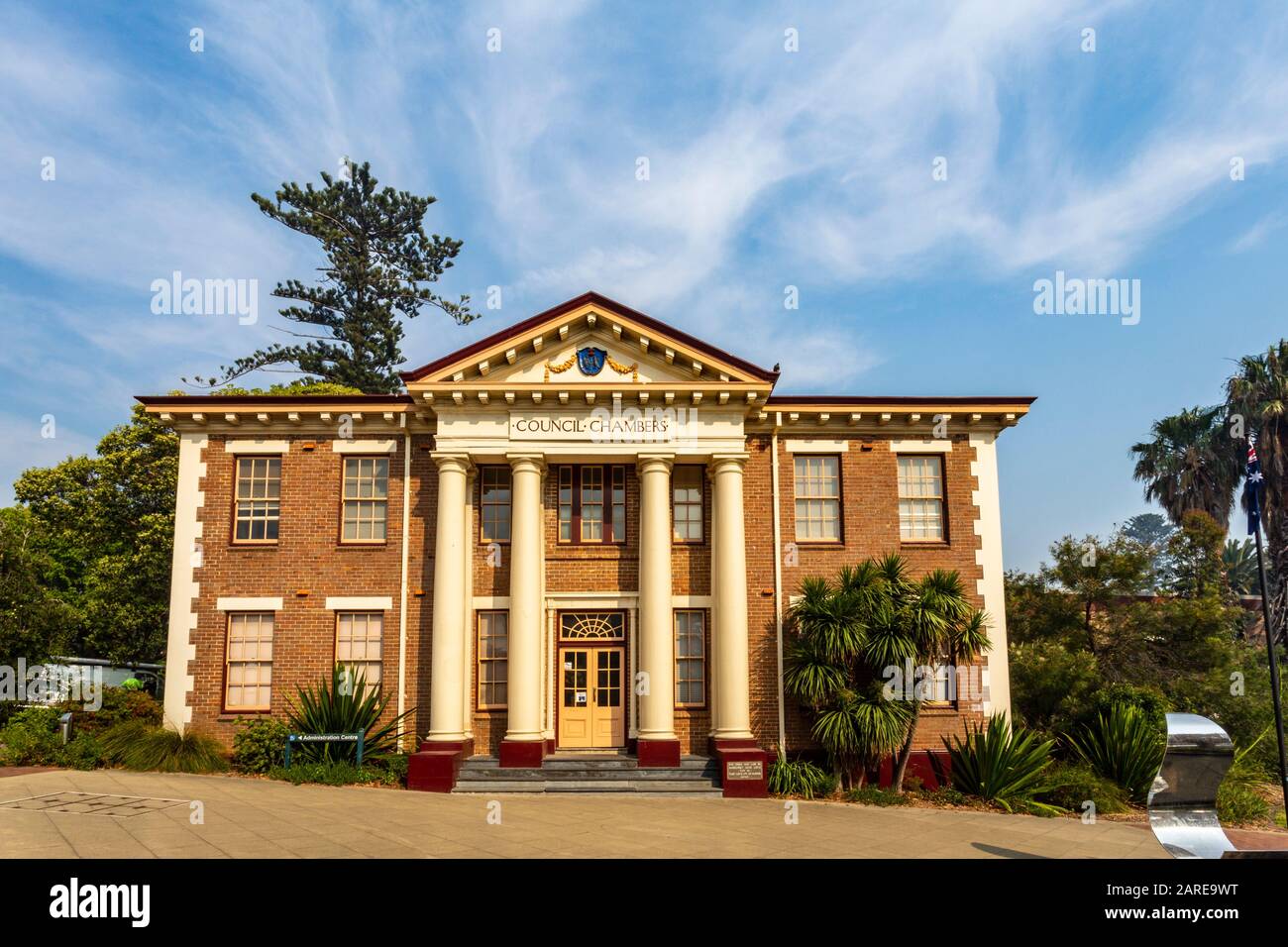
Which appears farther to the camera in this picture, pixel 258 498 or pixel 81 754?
pixel 258 498

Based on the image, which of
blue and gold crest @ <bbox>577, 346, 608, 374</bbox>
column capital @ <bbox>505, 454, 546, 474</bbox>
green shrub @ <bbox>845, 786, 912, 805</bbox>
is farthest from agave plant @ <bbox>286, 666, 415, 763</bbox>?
→ green shrub @ <bbox>845, 786, 912, 805</bbox>

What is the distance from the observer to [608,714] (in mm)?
18188

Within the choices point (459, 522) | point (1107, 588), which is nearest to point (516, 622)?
point (459, 522)

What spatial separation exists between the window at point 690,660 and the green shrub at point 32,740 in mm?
11779

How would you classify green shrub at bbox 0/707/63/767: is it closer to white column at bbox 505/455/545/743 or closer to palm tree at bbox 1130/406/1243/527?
white column at bbox 505/455/545/743

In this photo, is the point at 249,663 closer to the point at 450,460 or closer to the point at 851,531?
the point at 450,460

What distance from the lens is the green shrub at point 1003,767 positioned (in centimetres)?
1608

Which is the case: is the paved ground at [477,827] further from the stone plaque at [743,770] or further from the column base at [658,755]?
the column base at [658,755]

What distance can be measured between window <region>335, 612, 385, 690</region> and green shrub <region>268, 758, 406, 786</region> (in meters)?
1.92

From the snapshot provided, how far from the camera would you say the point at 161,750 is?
16.9m

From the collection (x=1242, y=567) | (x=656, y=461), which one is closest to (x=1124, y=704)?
(x=656, y=461)

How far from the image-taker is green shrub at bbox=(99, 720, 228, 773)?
1678 centimetres

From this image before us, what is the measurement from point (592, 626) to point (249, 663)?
6879mm

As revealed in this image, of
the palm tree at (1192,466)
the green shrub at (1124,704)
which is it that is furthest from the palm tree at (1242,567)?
the green shrub at (1124,704)
